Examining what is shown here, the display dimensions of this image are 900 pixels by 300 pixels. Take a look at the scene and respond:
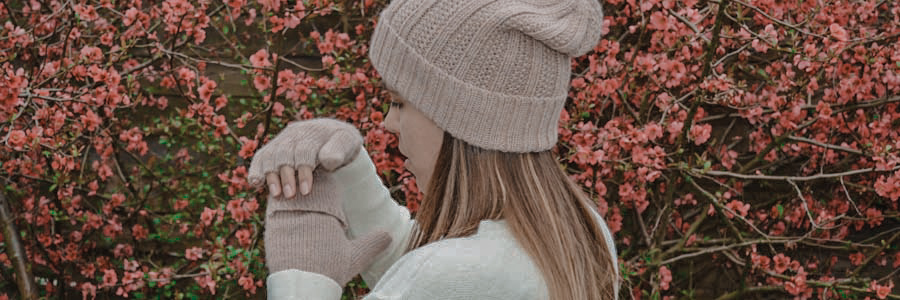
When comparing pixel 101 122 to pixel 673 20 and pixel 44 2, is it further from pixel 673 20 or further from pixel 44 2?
pixel 673 20

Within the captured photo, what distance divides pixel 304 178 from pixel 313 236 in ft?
0.27

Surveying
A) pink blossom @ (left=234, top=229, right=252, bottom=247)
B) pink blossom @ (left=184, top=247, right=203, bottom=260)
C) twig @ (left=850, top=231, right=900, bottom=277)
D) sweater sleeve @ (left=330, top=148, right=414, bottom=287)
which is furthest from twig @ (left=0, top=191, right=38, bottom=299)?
twig @ (left=850, top=231, right=900, bottom=277)

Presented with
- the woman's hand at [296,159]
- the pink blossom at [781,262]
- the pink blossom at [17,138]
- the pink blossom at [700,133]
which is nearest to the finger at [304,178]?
the woman's hand at [296,159]

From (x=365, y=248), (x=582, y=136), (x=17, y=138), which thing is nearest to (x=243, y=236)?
(x=17, y=138)

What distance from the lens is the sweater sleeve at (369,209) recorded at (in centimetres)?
170

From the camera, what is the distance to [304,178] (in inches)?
55.9

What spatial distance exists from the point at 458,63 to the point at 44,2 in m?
2.42

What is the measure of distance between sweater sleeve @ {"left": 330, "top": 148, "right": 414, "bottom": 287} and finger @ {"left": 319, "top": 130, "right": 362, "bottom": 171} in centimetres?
13

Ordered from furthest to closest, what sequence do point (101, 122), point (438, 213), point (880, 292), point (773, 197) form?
1. point (773, 197)
2. point (101, 122)
3. point (880, 292)
4. point (438, 213)

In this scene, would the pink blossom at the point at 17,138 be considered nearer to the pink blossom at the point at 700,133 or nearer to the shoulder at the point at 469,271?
the shoulder at the point at 469,271

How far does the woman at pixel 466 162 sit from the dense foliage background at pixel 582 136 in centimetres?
155

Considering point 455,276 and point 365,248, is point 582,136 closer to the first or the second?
point 365,248

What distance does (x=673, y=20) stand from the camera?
3230 millimetres

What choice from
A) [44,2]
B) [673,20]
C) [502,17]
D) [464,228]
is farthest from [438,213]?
[44,2]
